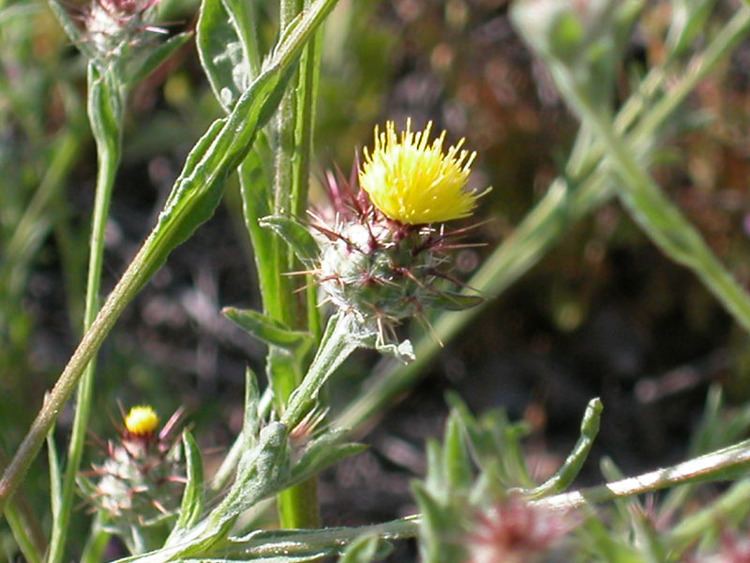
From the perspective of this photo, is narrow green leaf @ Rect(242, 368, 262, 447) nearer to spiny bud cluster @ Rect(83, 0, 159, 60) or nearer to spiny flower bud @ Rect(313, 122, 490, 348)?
spiny flower bud @ Rect(313, 122, 490, 348)

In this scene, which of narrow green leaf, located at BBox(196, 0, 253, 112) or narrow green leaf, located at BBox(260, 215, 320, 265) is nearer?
narrow green leaf, located at BBox(260, 215, 320, 265)

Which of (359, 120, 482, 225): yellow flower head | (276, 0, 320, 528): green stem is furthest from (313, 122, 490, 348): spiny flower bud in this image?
(276, 0, 320, 528): green stem

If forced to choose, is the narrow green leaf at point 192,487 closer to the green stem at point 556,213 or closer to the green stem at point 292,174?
the green stem at point 292,174

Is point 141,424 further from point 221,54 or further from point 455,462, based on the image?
point 455,462

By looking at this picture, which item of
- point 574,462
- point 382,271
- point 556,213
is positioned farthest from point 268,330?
point 556,213

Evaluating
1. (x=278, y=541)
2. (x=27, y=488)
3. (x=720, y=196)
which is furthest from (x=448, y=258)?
(x=720, y=196)
